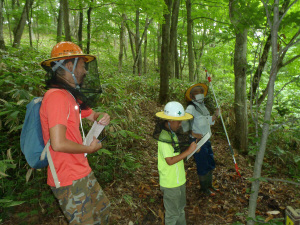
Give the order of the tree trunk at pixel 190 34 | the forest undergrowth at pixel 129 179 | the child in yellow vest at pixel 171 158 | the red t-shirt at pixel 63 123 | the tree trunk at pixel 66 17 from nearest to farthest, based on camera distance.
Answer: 1. the red t-shirt at pixel 63 123
2. the child in yellow vest at pixel 171 158
3. the forest undergrowth at pixel 129 179
4. the tree trunk at pixel 66 17
5. the tree trunk at pixel 190 34

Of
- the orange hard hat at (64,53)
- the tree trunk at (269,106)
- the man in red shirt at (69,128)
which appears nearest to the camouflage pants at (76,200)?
the man in red shirt at (69,128)

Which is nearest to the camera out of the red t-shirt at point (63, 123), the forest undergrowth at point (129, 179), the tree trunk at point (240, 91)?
the red t-shirt at point (63, 123)

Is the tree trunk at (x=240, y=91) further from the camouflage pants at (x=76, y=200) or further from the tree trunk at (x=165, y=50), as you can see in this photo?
the camouflage pants at (x=76, y=200)

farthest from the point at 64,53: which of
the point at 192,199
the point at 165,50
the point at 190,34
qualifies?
the point at 190,34

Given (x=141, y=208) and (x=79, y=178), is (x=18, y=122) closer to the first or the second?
(x=79, y=178)

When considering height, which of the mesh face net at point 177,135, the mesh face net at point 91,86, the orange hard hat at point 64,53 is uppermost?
the orange hard hat at point 64,53

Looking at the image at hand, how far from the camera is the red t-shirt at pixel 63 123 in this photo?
1.80 metres

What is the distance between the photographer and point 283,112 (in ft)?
24.0

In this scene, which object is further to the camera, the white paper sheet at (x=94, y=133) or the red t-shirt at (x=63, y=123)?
the white paper sheet at (x=94, y=133)

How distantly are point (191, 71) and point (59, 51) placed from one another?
32.5ft

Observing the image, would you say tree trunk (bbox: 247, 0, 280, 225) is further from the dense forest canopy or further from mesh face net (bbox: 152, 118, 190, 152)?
mesh face net (bbox: 152, 118, 190, 152)

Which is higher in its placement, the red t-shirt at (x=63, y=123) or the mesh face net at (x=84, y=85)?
the mesh face net at (x=84, y=85)

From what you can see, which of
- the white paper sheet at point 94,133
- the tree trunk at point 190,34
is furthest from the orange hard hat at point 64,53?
the tree trunk at point 190,34

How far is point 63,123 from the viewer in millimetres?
1792
